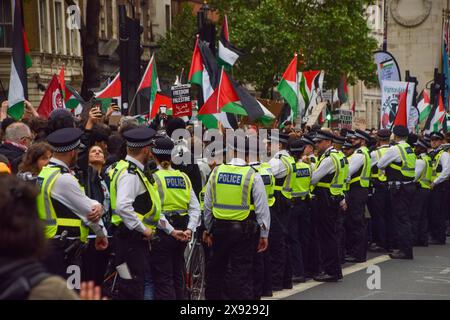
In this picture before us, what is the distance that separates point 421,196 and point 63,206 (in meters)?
10.4

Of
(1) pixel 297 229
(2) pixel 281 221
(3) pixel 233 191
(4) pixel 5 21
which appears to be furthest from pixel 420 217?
(4) pixel 5 21

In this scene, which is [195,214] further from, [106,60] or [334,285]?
[106,60]

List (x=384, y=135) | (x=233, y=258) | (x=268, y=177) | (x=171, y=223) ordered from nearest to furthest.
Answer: (x=171, y=223) → (x=233, y=258) → (x=268, y=177) → (x=384, y=135)

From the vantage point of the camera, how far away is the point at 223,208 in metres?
10.4

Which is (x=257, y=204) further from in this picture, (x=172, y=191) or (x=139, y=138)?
(x=139, y=138)

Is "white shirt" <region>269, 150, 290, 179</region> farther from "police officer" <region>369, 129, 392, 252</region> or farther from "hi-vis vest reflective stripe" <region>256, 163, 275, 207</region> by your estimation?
"police officer" <region>369, 129, 392, 252</region>

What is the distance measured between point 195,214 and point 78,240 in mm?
1636

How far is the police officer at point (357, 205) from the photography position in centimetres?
1555

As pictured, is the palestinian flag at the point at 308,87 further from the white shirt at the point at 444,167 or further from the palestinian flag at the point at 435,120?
the white shirt at the point at 444,167

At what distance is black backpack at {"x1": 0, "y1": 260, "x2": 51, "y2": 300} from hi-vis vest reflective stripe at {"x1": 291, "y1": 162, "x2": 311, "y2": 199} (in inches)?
369

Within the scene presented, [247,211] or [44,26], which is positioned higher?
[44,26]

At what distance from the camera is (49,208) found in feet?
26.5

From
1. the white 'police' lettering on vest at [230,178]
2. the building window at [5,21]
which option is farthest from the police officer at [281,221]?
the building window at [5,21]

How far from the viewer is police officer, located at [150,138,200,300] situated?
30.4 ft
